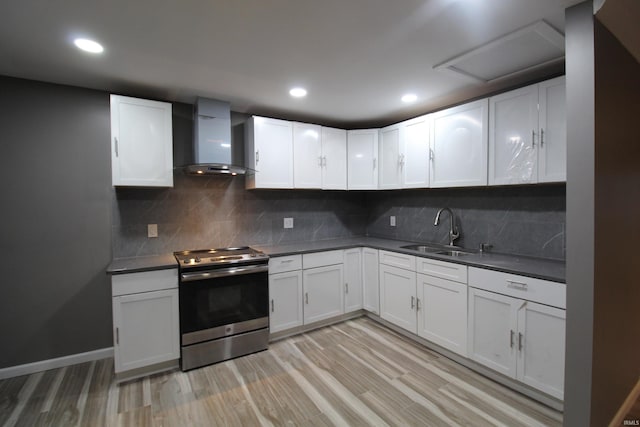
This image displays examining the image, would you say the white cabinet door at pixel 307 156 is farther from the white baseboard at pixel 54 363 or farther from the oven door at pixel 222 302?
the white baseboard at pixel 54 363

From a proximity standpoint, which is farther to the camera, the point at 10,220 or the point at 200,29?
the point at 10,220

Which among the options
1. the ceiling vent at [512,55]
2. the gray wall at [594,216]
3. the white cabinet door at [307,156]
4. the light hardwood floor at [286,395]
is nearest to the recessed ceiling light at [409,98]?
→ the ceiling vent at [512,55]

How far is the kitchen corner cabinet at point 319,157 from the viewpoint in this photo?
332 cm

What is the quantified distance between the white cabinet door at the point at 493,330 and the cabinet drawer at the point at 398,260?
604 mm

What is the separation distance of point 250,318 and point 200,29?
7.51 ft

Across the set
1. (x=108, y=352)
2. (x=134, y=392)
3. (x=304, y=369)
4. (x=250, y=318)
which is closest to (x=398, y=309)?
(x=304, y=369)

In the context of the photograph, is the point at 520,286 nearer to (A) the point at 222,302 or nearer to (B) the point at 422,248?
(B) the point at 422,248

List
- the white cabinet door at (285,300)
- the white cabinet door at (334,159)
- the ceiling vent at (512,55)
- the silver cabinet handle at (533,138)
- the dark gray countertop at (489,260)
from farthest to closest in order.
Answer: the white cabinet door at (334,159) < the white cabinet door at (285,300) < the silver cabinet handle at (533,138) < the dark gray countertop at (489,260) < the ceiling vent at (512,55)

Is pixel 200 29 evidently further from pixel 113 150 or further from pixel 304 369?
pixel 304 369

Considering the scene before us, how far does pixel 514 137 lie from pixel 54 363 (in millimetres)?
4215

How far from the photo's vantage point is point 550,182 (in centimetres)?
215

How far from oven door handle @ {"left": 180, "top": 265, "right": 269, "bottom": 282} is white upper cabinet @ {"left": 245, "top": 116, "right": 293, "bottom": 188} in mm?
872

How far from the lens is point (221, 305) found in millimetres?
2604

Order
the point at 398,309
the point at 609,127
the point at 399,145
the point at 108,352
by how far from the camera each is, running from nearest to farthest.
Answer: the point at 609,127, the point at 108,352, the point at 398,309, the point at 399,145
